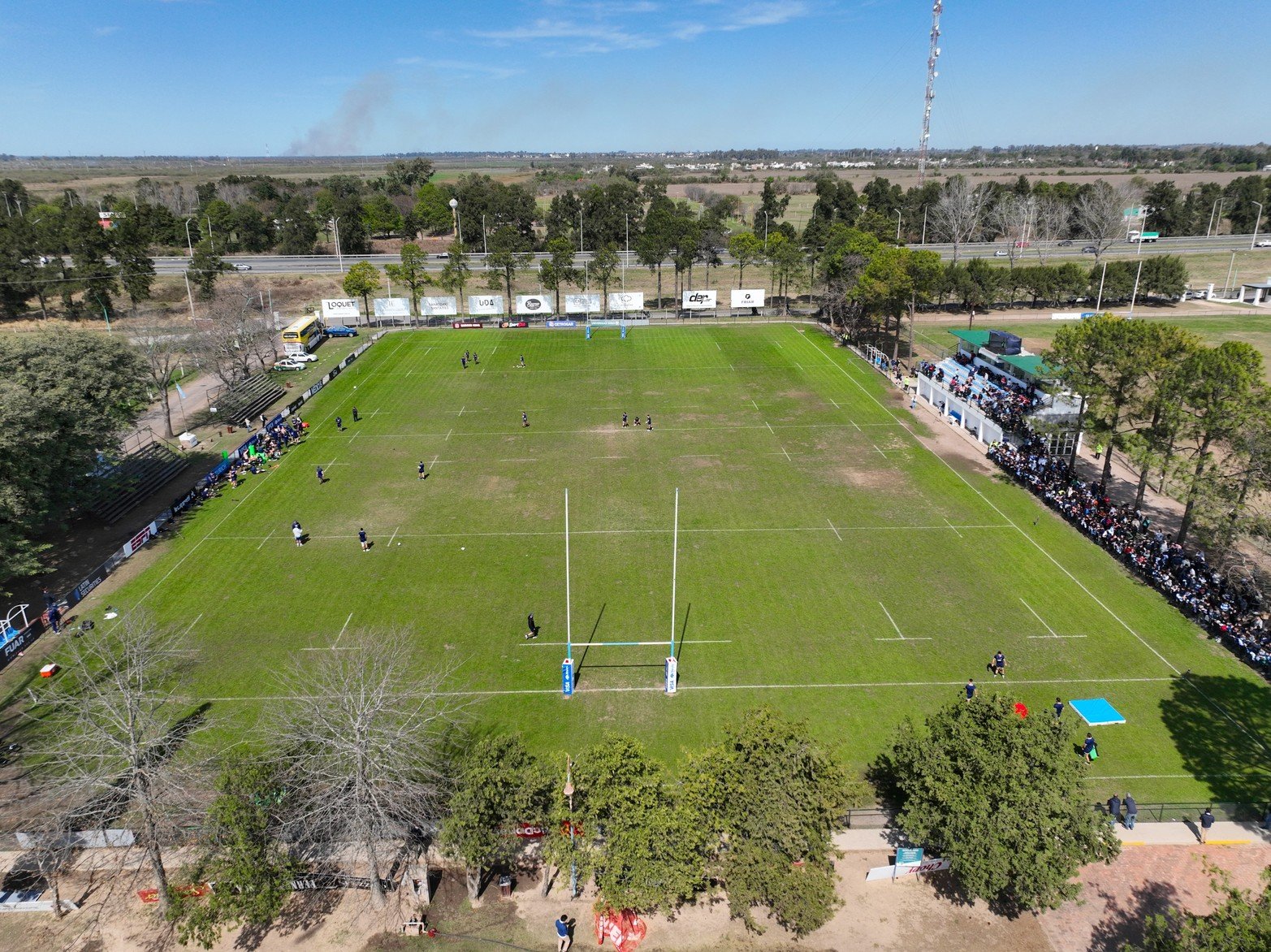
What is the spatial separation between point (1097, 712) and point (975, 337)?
4812 cm

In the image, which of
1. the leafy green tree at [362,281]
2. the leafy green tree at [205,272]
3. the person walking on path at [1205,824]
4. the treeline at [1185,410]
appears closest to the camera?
the person walking on path at [1205,824]

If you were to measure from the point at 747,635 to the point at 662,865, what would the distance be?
523 inches

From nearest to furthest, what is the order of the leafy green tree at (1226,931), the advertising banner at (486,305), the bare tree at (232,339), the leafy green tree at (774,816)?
the leafy green tree at (1226,931) → the leafy green tree at (774,816) → the bare tree at (232,339) → the advertising banner at (486,305)

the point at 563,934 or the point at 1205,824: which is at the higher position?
the point at 1205,824

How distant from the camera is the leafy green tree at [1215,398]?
3219cm

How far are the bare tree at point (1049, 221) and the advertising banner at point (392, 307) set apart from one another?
89.3 metres

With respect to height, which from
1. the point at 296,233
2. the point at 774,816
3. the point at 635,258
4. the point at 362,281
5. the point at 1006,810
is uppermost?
the point at 296,233

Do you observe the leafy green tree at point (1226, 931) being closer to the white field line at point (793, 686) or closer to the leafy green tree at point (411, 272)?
the white field line at point (793, 686)

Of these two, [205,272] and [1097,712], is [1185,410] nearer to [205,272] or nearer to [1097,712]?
[1097,712]

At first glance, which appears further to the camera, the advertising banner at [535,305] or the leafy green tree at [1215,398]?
the advertising banner at [535,305]

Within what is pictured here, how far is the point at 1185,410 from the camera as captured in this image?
3581 centimetres

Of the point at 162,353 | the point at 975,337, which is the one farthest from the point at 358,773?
the point at 975,337

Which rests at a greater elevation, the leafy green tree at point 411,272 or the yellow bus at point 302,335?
the leafy green tree at point 411,272

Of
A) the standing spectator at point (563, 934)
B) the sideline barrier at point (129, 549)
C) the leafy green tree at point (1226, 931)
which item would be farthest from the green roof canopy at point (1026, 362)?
the sideline barrier at point (129, 549)
